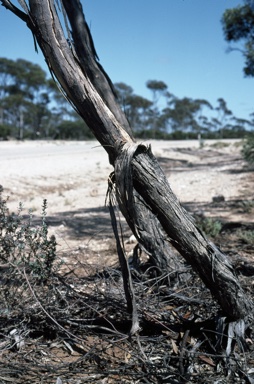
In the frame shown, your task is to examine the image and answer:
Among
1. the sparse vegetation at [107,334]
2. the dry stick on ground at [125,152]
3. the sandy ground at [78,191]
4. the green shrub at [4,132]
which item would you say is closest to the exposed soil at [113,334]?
the sparse vegetation at [107,334]

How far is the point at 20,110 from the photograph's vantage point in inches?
2020

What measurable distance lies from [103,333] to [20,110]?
165 feet

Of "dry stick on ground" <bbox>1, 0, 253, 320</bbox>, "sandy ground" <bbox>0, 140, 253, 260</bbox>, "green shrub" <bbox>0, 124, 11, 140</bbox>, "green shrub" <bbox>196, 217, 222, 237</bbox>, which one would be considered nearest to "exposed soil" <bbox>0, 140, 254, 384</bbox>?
"dry stick on ground" <bbox>1, 0, 253, 320</bbox>

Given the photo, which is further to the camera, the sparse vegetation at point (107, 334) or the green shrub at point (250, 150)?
the green shrub at point (250, 150)

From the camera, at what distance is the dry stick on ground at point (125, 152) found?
9.42 ft

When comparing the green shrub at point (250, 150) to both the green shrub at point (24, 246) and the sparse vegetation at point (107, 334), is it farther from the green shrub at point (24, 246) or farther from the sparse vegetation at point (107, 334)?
the green shrub at point (24, 246)

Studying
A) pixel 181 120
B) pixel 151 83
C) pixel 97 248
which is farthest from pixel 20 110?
pixel 97 248

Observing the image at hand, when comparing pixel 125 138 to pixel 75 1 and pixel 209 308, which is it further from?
pixel 75 1

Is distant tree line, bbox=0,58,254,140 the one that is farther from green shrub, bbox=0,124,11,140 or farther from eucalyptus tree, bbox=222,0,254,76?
eucalyptus tree, bbox=222,0,254,76

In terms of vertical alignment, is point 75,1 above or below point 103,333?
above

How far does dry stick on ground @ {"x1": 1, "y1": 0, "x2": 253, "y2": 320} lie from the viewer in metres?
2.87

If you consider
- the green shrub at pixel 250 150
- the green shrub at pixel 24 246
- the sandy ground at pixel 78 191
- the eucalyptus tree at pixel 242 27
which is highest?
the eucalyptus tree at pixel 242 27

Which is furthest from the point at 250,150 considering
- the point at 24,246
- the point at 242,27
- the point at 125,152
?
the point at 125,152

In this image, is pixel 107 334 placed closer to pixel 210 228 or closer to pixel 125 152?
pixel 125 152
